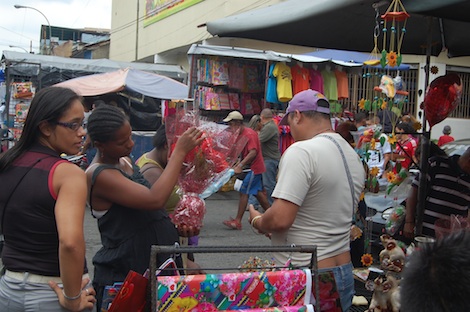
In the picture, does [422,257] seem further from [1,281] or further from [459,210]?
[459,210]

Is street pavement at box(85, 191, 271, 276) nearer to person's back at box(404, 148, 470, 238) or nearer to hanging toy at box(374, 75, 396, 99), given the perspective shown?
person's back at box(404, 148, 470, 238)

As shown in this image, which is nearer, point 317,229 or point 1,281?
point 1,281

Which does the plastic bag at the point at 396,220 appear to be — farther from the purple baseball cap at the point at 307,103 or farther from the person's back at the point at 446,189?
the purple baseball cap at the point at 307,103

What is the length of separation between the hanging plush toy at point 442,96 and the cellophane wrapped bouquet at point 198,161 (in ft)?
5.42

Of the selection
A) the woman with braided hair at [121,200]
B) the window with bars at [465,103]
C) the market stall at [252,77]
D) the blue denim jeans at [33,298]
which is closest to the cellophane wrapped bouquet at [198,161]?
the woman with braided hair at [121,200]

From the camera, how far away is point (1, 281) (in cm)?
231

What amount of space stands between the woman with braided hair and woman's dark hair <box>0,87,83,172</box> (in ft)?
1.42

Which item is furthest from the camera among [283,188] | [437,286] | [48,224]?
[283,188]

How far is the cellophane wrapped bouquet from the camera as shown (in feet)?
10.5

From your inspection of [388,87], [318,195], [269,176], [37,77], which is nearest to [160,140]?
[318,195]

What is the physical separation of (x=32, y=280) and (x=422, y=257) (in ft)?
5.26

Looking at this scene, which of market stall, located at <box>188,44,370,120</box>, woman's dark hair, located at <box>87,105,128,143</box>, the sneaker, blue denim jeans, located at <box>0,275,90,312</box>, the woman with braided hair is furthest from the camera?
market stall, located at <box>188,44,370,120</box>

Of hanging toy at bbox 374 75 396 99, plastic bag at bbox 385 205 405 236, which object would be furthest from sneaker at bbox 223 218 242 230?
hanging toy at bbox 374 75 396 99

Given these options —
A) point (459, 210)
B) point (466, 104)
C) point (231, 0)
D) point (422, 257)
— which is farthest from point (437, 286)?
point (231, 0)
